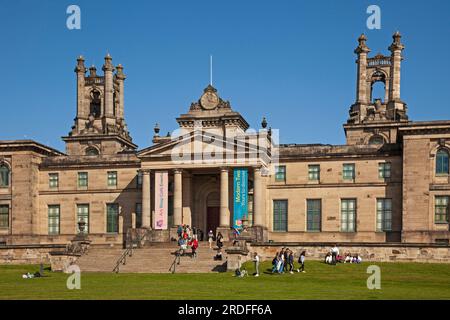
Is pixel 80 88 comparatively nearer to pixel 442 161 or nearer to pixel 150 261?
pixel 150 261

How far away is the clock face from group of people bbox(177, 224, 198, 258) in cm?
1695

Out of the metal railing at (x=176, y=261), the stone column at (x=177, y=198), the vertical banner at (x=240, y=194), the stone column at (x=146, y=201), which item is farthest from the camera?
the stone column at (x=146, y=201)

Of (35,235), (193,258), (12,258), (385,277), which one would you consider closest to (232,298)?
(385,277)

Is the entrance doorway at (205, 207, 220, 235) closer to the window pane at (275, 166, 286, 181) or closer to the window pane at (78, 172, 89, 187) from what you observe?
the window pane at (275, 166, 286, 181)

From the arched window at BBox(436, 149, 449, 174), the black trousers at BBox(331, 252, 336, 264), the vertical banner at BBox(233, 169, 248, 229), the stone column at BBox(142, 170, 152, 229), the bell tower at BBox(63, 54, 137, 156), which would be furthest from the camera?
the bell tower at BBox(63, 54, 137, 156)

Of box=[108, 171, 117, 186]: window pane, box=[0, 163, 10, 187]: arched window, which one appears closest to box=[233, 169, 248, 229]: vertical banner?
box=[108, 171, 117, 186]: window pane

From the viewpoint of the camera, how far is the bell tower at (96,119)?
91.9 m

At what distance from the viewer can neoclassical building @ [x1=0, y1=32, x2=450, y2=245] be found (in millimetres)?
63875

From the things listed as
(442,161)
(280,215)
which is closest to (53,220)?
(280,215)

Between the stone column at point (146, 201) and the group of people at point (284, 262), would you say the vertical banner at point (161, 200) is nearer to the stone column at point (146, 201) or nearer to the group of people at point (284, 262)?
the stone column at point (146, 201)

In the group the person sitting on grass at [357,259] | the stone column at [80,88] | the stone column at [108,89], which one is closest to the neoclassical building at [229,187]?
the person sitting on grass at [357,259]

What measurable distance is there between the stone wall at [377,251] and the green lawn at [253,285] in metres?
1.43

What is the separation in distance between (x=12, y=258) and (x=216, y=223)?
2024cm

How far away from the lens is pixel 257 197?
64812 mm
